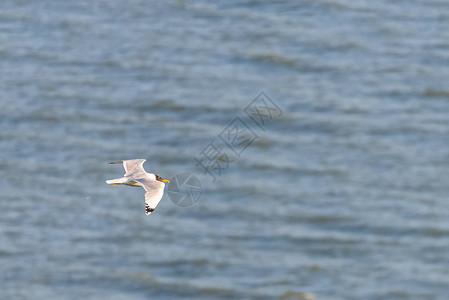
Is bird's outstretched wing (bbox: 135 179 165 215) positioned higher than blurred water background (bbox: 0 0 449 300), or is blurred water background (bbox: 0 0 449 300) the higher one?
bird's outstretched wing (bbox: 135 179 165 215)

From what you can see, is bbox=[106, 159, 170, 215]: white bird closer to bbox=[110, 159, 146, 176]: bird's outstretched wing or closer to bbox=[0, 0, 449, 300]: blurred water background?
bbox=[110, 159, 146, 176]: bird's outstretched wing

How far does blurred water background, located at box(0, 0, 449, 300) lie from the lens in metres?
26.4

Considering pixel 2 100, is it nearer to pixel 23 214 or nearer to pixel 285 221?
pixel 23 214

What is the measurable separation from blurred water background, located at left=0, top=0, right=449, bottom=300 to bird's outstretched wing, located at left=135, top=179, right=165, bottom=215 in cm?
1546

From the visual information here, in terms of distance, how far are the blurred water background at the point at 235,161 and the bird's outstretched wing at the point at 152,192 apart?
15460mm

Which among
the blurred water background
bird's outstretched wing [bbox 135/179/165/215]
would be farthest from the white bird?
the blurred water background

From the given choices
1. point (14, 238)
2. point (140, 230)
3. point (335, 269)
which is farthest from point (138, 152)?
point (335, 269)

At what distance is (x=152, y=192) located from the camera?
34.2 feet

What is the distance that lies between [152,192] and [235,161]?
747 inches

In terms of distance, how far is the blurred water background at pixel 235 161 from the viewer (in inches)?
1041

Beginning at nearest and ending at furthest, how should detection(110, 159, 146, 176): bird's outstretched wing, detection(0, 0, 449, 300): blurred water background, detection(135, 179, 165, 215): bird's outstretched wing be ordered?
1. detection(135, 179, 165, 215): bird's outstretched wing
2. detection(110, 159, 146, 176): bird's outstretched wing
3. detection(0, 0, 449, 300): blurred water background

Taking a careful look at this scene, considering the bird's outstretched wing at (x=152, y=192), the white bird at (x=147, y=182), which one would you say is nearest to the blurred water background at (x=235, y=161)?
the white bird at (x=147, y=182)

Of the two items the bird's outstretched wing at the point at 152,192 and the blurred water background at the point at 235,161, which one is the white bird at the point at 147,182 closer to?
the bird's outstretched wing at the point at 152,192

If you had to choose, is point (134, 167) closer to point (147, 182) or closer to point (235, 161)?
point (147, 182)
